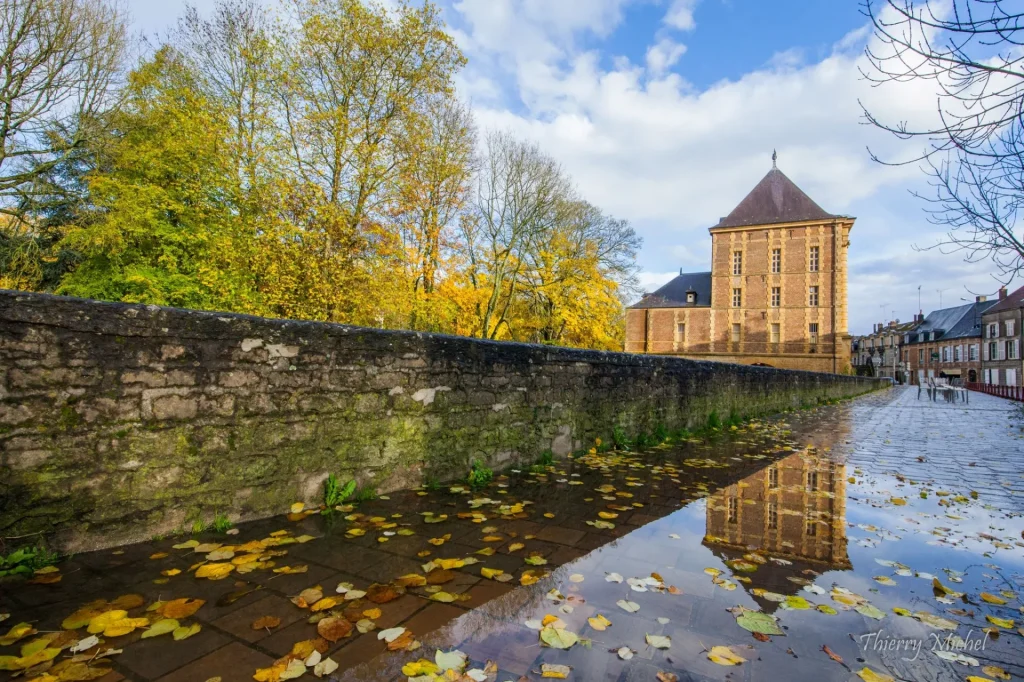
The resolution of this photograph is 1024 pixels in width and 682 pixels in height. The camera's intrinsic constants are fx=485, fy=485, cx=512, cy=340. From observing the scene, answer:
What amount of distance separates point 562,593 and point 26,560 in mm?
2727

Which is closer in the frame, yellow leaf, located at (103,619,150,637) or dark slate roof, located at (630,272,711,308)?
yellow leaf, located at (103,619,150,637)

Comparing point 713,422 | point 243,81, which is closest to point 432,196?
point 243,81

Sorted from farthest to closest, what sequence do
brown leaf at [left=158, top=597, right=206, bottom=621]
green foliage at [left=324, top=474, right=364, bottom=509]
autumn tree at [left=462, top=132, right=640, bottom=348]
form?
1. autumn tree at [left=462, top=132, right=640, bottom=348]
2. green foliage at [left=324, top=474, right=364, bottom=509]
3. brown leaf at [left=158, top=597, right=206, bottom=621]

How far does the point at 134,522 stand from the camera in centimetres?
286

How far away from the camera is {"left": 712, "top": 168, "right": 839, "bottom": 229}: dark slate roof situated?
1666 inches

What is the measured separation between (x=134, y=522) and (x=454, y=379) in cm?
257

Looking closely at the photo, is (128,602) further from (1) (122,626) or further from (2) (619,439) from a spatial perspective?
(2) (619,439)

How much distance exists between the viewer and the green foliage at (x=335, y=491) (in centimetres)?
371

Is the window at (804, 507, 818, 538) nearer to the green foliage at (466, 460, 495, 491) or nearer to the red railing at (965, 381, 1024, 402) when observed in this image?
the green foliage at (466, 460, 495, 491)

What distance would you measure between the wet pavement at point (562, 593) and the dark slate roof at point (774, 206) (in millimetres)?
44625

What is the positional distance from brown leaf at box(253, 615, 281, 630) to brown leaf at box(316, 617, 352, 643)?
0.18 m

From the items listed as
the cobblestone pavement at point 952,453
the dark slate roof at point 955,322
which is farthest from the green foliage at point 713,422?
the dark slate roof at point 955,322

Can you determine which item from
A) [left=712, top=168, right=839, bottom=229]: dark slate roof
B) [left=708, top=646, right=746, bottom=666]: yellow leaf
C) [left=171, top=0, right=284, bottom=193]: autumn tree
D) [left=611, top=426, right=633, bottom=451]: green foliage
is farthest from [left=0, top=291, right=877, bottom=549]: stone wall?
[left=712, top=168, right=839, bottom=229]: dark slate roof

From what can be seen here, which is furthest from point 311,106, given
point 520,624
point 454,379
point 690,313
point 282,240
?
point 690,313
